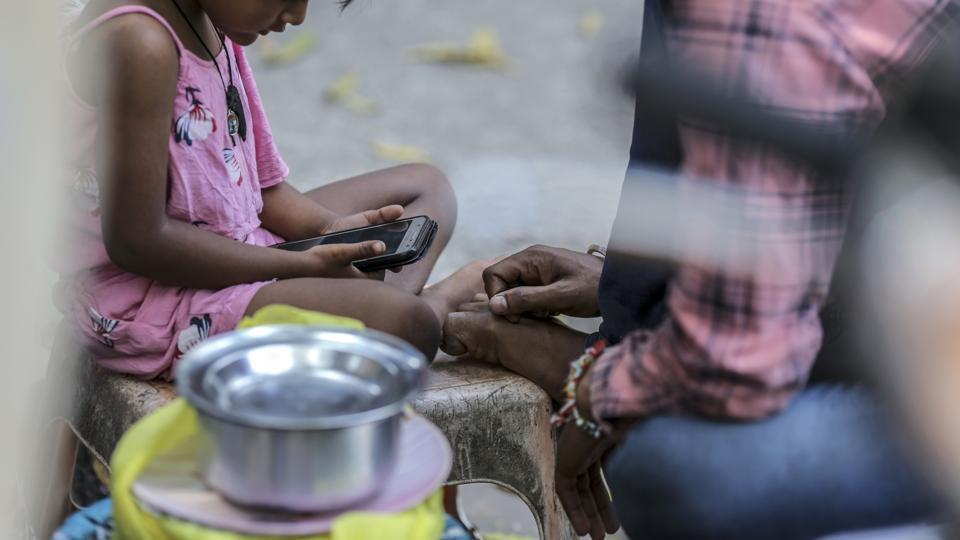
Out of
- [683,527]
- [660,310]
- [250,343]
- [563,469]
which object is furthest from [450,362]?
[250,343]

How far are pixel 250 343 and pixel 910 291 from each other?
700 millimetres

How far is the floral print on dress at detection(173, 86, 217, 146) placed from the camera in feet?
5.50

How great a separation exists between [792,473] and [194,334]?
0.85 metres

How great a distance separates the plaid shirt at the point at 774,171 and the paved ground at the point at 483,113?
6.24 ft

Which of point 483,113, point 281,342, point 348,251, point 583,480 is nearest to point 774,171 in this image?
point 281,342

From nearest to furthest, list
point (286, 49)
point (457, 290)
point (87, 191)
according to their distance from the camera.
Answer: point (87, 191) → point (457, 290) → point (286, 49)

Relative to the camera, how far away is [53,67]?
911mm

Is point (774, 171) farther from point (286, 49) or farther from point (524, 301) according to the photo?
point (286, 49)

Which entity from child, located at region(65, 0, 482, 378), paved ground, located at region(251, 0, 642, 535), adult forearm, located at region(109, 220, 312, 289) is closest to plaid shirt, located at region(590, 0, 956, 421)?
child, located at region(65, 0, 482, 378)

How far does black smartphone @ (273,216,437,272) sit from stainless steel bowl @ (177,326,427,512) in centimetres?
59

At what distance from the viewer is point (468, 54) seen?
186 inches

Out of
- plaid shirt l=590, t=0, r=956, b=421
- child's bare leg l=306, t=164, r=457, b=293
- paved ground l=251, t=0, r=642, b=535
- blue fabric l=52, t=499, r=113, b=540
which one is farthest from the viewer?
paved ground l=251, t=0, r=642, b=535

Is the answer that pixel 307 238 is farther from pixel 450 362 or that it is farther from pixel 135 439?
pixel 135 439

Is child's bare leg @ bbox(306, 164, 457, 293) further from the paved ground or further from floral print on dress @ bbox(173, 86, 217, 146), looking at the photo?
the paved ground
